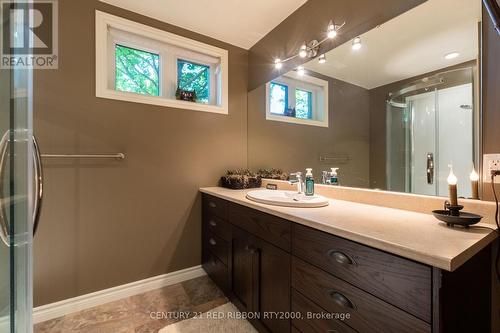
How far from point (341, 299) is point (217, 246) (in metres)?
1.11

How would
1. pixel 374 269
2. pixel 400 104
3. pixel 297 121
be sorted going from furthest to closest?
1. pixel 297 121
2. pixel 400 104
3. pixel 374 269

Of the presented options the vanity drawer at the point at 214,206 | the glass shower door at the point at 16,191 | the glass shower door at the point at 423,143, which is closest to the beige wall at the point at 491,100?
the glass shower door at the point at 423,143

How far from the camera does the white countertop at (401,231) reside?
0.58 meters

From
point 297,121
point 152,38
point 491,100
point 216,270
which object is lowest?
point 216,270

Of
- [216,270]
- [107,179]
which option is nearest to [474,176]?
[216,270]

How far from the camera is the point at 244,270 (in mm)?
1370

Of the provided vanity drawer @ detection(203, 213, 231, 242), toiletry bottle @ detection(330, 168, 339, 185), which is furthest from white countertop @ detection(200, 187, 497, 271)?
vanity drawer @ detection(203, 213, 231, 242)

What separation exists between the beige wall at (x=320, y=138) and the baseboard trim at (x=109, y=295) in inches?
47.9

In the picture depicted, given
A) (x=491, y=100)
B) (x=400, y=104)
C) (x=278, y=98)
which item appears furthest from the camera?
(x=278, y=98)

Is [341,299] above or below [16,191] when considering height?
below

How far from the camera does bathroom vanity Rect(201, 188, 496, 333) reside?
0.59m

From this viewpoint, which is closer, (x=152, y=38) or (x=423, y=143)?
(x=423, y=143)

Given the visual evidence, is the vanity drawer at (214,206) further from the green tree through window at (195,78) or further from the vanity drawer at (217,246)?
the green tree through window at (195,78)

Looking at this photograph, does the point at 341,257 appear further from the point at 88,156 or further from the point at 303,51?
the point at 88,156
